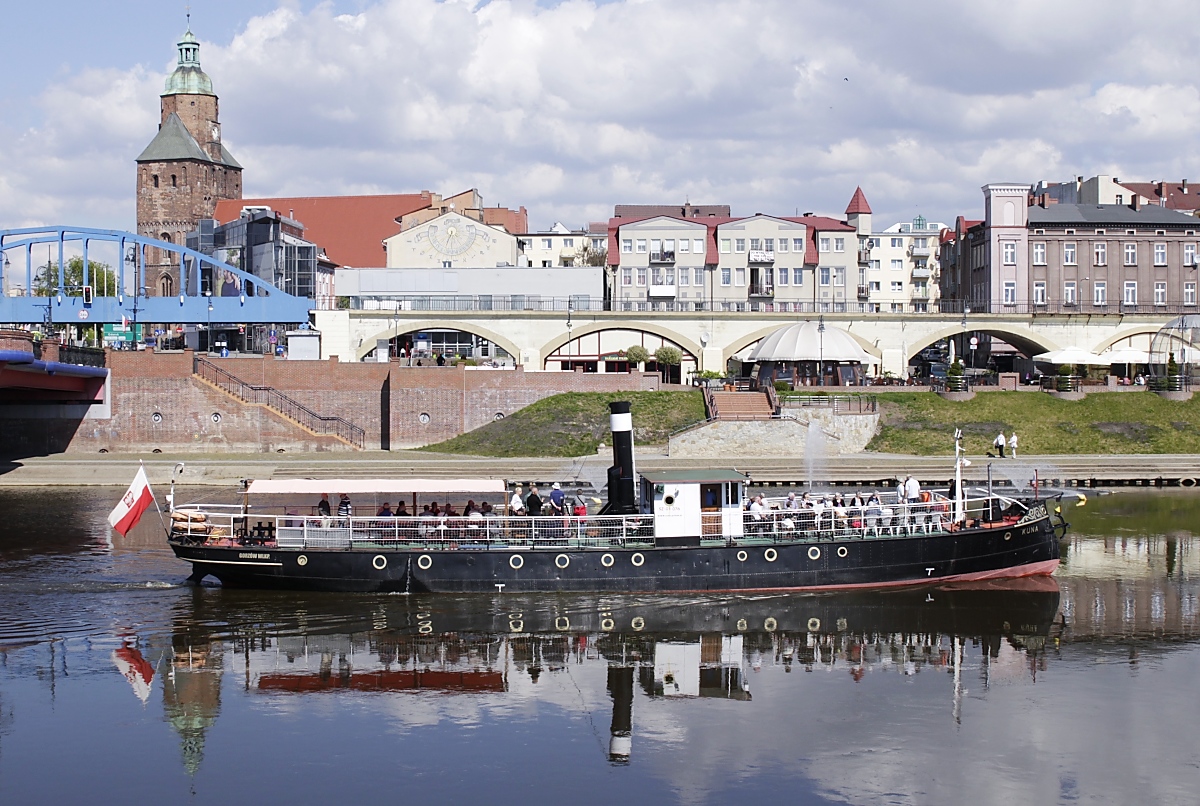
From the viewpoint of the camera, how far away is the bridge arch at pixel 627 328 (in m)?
76.8

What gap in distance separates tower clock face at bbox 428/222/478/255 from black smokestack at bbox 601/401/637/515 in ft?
192

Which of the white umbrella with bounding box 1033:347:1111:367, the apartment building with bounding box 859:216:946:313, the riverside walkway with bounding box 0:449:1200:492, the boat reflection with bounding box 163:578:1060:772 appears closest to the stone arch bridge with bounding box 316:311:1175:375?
the white umbrella with bounding box 1033:347:1111:367

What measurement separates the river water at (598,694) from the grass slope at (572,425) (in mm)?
26789

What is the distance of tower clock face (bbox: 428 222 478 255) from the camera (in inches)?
3509

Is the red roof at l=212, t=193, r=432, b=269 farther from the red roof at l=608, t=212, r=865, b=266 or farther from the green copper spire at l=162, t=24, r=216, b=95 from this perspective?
the red roof at l=608, t=212, r=865, b=266

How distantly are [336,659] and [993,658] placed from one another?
13548 millimetres

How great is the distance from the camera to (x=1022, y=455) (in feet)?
186

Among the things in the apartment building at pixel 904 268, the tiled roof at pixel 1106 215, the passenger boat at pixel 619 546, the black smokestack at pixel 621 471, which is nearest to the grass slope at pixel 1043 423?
the tiled roof at pixel 1106 215

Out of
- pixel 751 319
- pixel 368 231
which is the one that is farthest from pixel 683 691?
pixel 368 231

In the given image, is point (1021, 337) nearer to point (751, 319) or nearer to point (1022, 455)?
point (751, 319)

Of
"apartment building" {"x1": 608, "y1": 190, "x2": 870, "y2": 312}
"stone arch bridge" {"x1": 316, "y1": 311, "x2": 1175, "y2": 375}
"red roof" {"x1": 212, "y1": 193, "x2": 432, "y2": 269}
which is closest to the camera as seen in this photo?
"stone arch bridge" {"x1": 316, "y1": 311, "x2": 1175, "y2": 375}

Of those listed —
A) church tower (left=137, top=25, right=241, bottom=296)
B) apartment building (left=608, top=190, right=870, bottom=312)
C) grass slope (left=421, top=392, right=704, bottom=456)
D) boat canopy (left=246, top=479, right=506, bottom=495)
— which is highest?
church tower (left=137, top=25, right=241, bottom=296)

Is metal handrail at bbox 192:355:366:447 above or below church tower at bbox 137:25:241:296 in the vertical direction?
below

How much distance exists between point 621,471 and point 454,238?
197 feet
